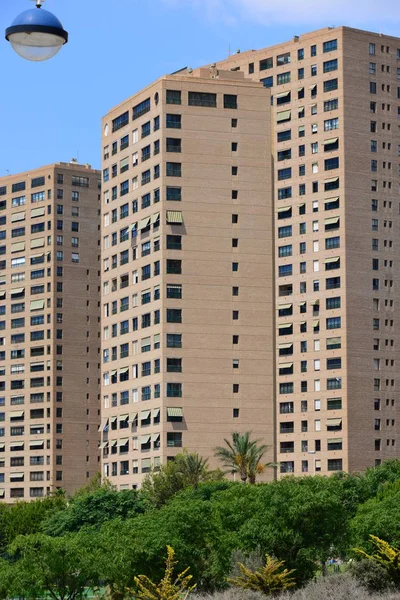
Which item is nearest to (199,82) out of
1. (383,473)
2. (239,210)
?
(239,210)

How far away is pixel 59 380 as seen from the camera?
7229 inches

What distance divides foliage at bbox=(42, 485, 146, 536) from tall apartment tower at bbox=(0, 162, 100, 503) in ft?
223

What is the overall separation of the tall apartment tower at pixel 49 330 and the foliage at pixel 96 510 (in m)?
68.0

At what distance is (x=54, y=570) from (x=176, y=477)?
181ft

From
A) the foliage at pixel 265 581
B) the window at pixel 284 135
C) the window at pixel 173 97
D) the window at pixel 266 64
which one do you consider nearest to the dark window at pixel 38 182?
the window at pixel 266 64

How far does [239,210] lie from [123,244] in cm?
1473

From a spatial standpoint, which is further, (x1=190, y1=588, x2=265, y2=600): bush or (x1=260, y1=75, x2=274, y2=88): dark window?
(x1=260, y1=75, x2=274, y2=88): dark window

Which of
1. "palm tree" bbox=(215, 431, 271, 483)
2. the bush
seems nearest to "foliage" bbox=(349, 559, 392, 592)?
the bush

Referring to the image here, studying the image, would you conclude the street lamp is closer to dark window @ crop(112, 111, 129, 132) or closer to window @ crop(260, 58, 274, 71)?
dark window @ crop(112, 111, 129, 132)

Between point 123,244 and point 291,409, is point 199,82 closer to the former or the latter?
point 123,244

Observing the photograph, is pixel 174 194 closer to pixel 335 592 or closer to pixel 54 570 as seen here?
pixel 54 570

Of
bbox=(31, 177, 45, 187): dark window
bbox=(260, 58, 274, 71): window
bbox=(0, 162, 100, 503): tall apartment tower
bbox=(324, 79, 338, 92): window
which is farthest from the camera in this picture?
bbox=(31, 177, 45, 187): dark window

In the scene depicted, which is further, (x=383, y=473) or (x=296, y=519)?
(x=383, y=473)

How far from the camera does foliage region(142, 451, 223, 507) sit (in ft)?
380
